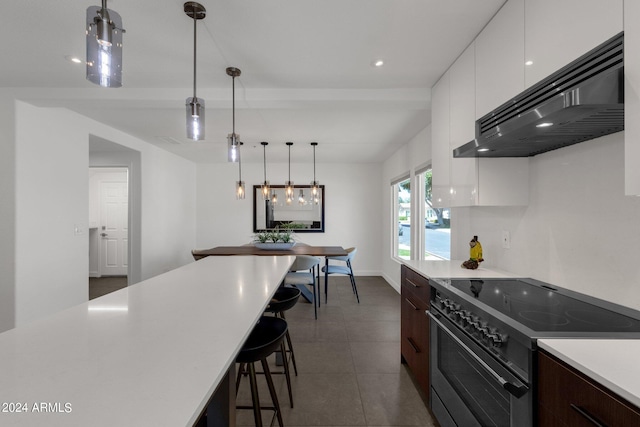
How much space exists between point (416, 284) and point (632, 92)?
1.59m

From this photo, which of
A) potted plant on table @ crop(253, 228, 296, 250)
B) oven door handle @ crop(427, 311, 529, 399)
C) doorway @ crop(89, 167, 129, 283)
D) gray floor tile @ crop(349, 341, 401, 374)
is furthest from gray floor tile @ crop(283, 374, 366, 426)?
doorway @ crop(89, 167, 129, 283)

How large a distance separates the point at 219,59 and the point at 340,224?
4597mm

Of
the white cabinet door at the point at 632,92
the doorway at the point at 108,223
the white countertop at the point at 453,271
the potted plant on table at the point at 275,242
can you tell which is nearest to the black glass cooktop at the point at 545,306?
the white countertop at the point at 453,271

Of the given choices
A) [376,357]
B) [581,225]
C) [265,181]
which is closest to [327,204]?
[265,181]

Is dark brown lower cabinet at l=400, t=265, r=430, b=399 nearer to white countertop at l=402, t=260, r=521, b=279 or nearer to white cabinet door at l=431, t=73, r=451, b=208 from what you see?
white countertop at l=402, t=260, r=521, b=279

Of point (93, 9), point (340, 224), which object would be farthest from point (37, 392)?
point (340, 224)

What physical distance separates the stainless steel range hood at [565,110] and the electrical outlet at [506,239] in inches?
24.0

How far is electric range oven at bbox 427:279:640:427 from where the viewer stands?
110 cm

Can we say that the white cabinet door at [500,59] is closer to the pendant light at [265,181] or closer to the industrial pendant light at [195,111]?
the industrial pendant light at [195,111]

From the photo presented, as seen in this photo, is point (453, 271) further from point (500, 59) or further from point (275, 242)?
point (275, 242)

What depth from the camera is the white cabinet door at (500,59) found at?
151 centimetres

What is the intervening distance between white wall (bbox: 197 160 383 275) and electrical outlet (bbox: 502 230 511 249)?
4.21 m

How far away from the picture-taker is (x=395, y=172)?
5.31 metres

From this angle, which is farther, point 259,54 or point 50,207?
point 50,207
